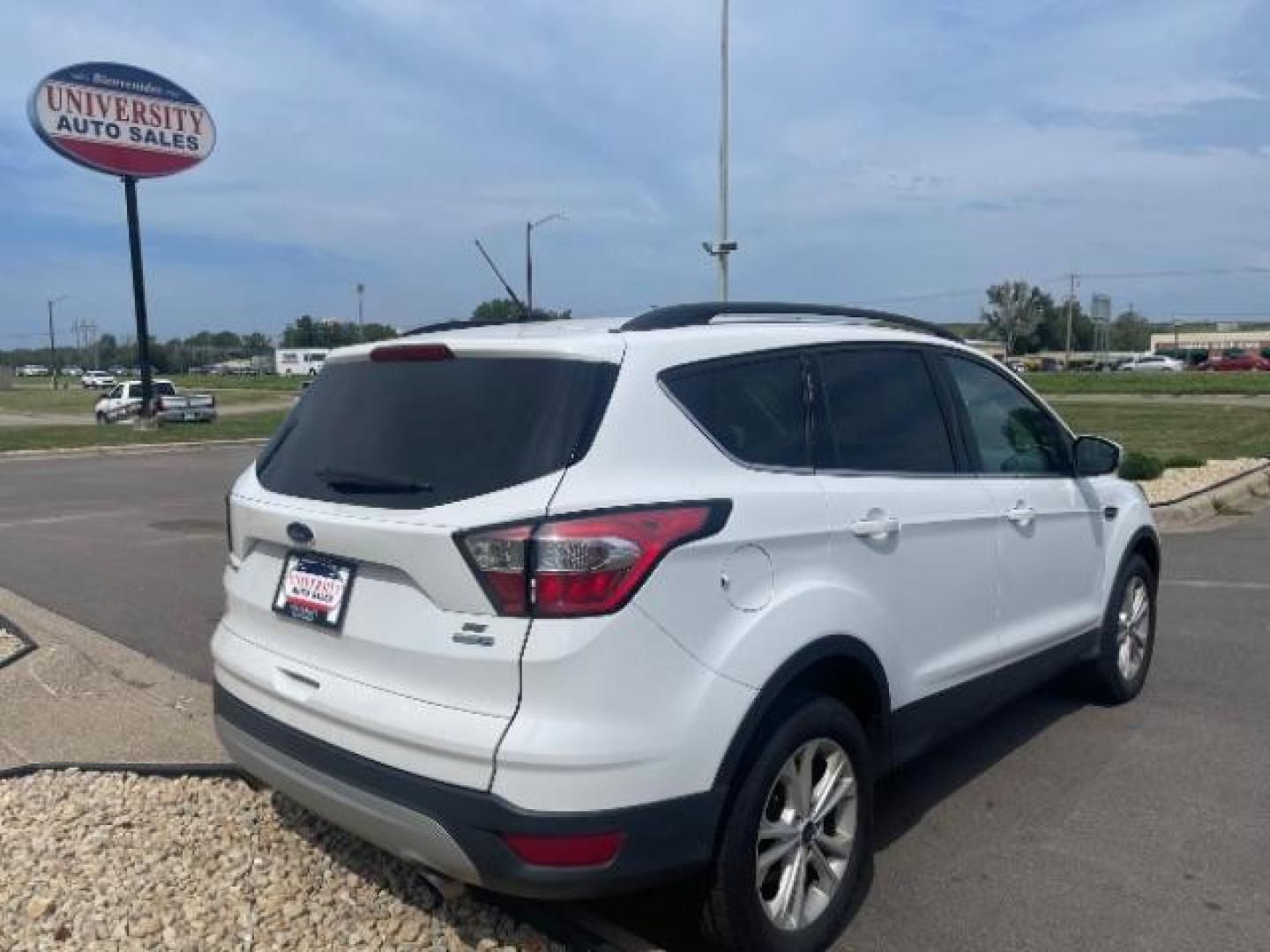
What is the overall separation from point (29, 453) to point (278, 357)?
91.4 meters

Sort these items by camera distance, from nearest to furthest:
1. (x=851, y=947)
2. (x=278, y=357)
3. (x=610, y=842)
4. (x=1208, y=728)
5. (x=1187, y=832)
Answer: (x=610, y=842) < (x=851, y=947) < (x=1187, y=832) < (x=1208, y=728) < (x=278, y=357)

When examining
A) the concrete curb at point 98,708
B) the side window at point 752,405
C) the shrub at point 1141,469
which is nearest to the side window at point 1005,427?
the side window at point 752,405

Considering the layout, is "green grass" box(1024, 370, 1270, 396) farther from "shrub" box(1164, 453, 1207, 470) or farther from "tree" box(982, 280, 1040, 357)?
"tree" box(982, 280, 1040, 357)

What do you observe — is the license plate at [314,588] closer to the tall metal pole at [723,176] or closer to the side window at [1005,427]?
the side window at [1005,427]

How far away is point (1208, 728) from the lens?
482 centimetres

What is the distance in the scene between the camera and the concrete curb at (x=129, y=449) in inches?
819

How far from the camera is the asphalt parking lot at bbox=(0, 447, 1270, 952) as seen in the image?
3213 millimetres

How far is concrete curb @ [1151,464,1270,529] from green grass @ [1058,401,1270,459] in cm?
216

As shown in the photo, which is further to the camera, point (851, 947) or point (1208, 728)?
point (1208, 728)

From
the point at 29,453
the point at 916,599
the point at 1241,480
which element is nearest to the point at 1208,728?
the point at 916,599

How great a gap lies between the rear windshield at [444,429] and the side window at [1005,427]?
1.92 meters

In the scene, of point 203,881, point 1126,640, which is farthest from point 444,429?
point 1126,640

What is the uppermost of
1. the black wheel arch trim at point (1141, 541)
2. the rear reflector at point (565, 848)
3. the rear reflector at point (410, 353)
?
the rear reflector at point (410, 353)

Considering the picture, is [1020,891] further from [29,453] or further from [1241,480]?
[29,453]
